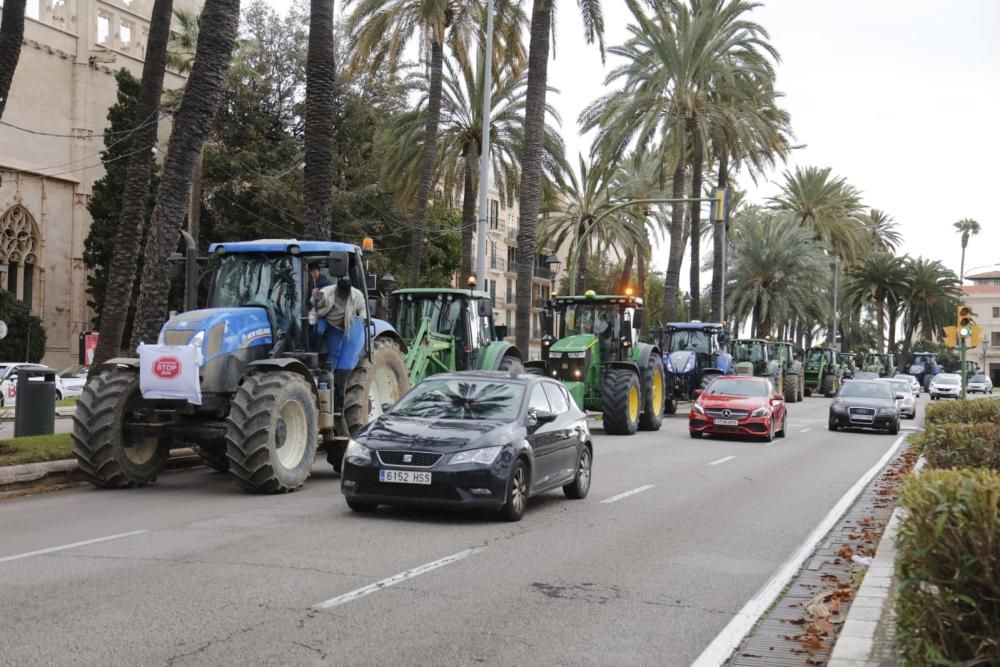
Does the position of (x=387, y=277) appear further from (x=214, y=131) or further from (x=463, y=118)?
(x=214, y=131)

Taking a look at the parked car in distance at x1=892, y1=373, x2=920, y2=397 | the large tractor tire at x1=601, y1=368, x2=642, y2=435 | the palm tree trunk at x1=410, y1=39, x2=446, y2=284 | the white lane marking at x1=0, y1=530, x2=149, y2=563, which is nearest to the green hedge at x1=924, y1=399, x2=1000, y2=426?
the large tractor tire at x1=601, y1=368, x2=642, y2=435

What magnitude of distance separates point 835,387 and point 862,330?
163 ft

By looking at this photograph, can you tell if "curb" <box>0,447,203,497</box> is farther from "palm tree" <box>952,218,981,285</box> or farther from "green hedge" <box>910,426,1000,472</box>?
"palm tree" <box>952,218,981,285</box>

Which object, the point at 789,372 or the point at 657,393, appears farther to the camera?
the point at 789,372

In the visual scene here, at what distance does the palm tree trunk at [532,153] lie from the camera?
29312 millimetres

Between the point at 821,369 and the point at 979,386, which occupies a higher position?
the point at 821,369

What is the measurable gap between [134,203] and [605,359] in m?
11.2

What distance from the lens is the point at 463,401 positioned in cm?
1162

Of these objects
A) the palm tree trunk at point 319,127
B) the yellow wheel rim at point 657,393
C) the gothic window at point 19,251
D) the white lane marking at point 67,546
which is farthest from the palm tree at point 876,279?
A: the white lane marking at point 67,546

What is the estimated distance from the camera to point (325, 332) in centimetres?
1430

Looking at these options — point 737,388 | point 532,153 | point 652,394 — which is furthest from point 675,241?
point 737,388

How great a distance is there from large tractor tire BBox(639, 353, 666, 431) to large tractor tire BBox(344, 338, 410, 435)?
35.3 ft

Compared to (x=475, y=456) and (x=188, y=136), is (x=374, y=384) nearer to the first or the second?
(x=475, y=456)

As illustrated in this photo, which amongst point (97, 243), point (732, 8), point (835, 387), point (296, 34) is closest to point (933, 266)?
point (835, 387)
